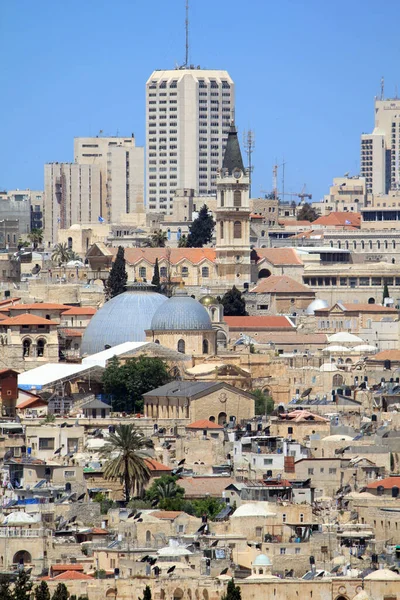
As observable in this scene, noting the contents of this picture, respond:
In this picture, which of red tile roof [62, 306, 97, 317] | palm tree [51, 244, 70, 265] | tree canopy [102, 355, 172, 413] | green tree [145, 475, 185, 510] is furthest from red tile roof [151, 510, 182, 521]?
palm tree [51, 244, 70, 265]

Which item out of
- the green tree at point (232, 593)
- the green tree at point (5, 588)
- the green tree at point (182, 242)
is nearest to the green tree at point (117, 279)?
the green tree at point (182, 242)

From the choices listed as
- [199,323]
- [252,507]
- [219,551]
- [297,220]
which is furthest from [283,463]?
[297,220]

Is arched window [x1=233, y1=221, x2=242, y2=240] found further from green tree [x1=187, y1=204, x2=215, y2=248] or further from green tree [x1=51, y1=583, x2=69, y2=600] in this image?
green tree [x1=51, y1=583, x2=69, y2=600]

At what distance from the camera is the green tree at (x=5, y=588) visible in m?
62.5

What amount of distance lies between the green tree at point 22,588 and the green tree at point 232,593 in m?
4.85

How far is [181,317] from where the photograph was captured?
11106 centimetres

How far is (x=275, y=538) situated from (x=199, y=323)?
133ft

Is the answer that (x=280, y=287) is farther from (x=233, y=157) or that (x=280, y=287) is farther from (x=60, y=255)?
(x=60, y=255)

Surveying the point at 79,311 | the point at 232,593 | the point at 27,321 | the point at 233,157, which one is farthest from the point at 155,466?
the point at 233,157

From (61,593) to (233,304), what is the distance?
67058 millimetres

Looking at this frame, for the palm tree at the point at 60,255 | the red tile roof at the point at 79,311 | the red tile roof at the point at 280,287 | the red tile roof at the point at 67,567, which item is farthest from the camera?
the palm tree at the point at 60,255

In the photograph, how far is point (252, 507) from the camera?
243 ft

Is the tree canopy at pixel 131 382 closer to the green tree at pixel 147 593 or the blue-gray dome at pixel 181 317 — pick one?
the blue-gray dome at pixel 181 317

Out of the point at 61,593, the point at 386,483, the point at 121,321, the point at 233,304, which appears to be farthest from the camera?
the point at 233,304
